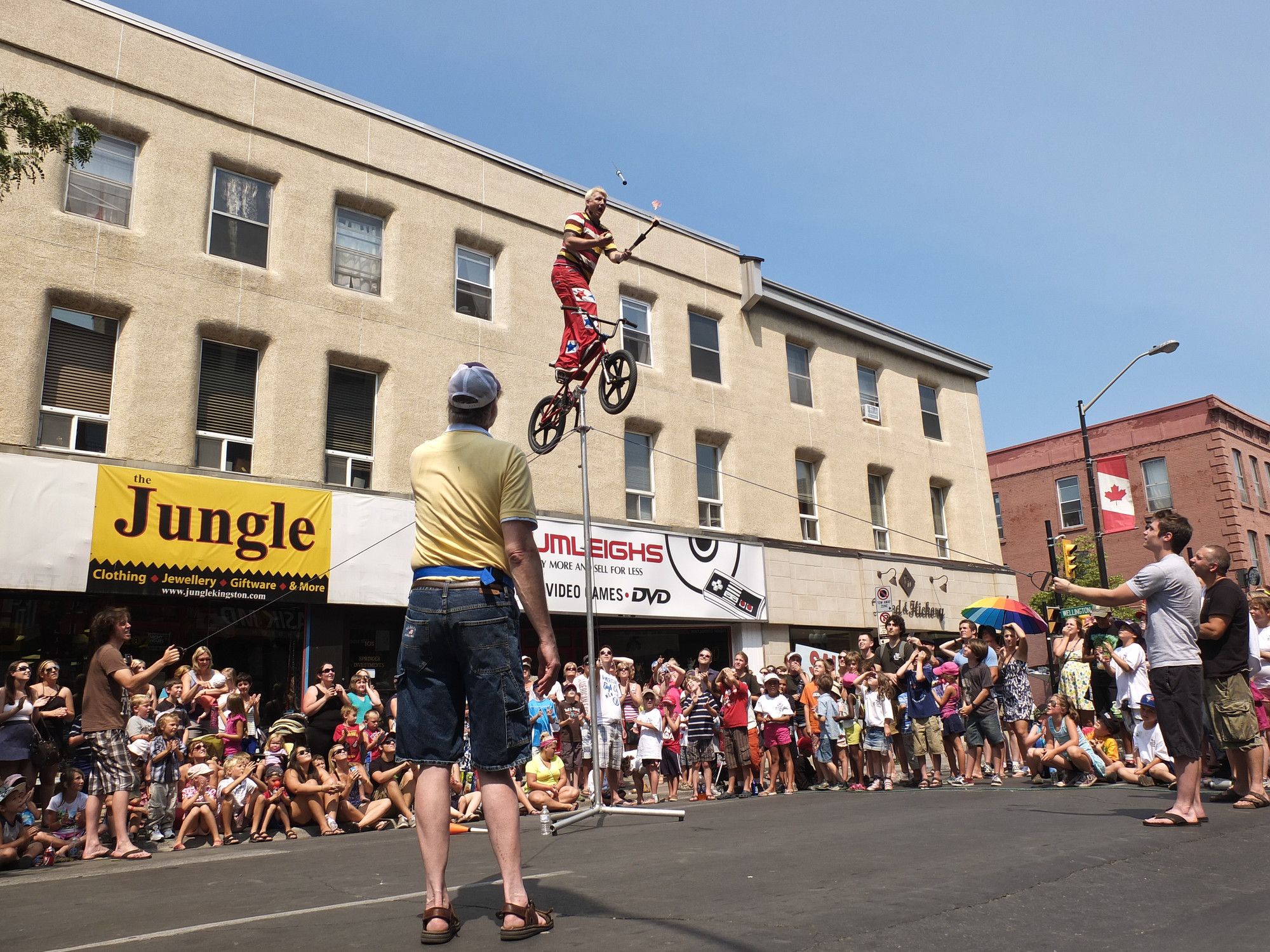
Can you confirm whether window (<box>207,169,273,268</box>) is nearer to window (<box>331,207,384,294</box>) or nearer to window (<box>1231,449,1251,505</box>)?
window (<box>331,207,384,294</box>)

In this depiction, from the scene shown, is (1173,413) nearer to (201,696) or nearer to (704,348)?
(704,348)

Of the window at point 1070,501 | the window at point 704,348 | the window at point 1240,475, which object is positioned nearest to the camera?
the window at point 704,348

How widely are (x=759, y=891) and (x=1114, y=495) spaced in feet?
71.0

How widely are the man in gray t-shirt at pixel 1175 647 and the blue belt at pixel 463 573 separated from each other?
3.87 m

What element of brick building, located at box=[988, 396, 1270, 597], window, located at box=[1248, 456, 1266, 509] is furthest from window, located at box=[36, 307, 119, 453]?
window, located at box=[1248, 456, 1266, 509]

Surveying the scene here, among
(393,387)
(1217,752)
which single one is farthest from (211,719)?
(1217,752)

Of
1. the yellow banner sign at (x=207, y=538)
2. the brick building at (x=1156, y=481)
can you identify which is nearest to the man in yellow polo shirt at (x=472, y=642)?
the yellow banner sign at (x=207, y=538)

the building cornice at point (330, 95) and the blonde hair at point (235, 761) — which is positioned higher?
the building cornice at point (330, 95)

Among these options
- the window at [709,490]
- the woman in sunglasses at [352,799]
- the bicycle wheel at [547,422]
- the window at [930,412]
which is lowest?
the woman in sunglasses at [352,799]

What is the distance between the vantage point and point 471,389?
4121mm

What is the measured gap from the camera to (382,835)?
9.12 metres

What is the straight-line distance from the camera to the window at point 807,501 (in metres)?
23.1

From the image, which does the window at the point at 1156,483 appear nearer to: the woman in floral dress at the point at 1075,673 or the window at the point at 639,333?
the window at the point at 639,333

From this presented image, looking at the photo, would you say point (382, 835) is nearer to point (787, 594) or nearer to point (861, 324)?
point (787, 594)
